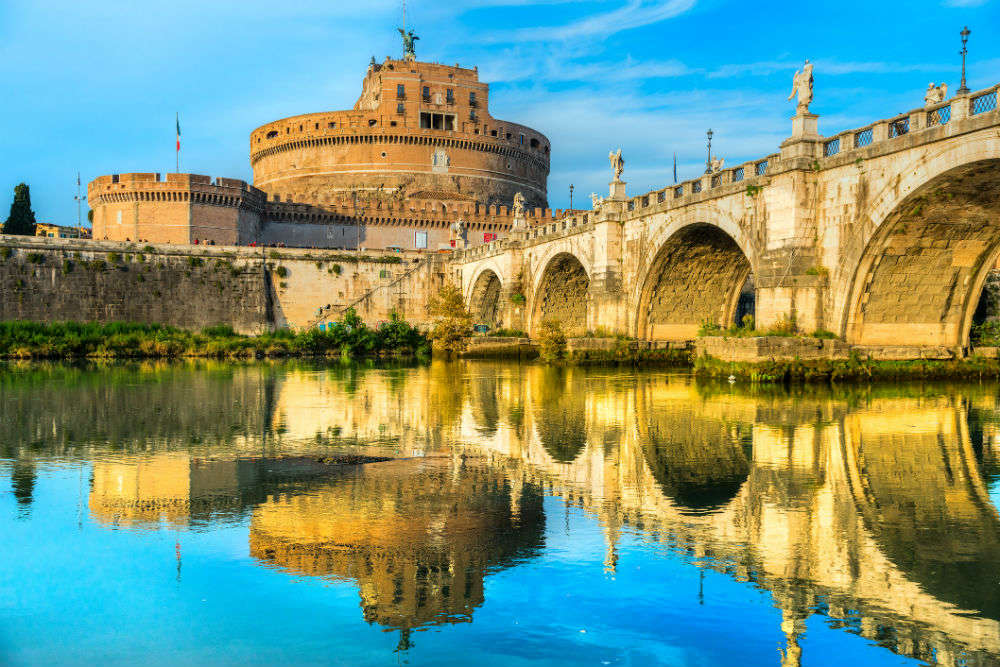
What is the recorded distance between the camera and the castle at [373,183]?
194 feet

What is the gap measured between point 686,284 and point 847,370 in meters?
11.6

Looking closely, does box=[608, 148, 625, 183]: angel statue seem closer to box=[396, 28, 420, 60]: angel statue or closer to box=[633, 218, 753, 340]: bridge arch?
box=[633, 218, 753, 340]: bridge arch

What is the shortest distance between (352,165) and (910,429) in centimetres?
6609

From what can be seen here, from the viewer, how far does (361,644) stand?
448 cm

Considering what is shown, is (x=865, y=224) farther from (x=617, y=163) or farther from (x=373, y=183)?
(x=373, y=183)

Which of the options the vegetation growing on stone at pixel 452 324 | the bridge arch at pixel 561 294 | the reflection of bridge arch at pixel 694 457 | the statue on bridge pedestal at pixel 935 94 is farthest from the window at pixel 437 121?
the reflection of bridge arch at pixel 694 457

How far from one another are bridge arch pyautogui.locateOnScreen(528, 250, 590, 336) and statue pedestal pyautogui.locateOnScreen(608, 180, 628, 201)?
252 inches

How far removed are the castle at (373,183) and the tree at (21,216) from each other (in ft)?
16.3

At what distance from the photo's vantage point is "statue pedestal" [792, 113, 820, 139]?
830 inches

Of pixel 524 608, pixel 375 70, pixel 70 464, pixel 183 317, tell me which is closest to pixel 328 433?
pixel 70 464

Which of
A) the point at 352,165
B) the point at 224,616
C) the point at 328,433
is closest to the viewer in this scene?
the point at 224,616

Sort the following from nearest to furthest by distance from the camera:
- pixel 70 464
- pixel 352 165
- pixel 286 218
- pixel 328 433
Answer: pixel 70 464 < pixel 328 433 < pixel 286 218 < pixel 352 165

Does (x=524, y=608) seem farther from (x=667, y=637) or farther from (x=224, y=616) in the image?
(x=224, y=616)

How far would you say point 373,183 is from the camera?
72688 mm
